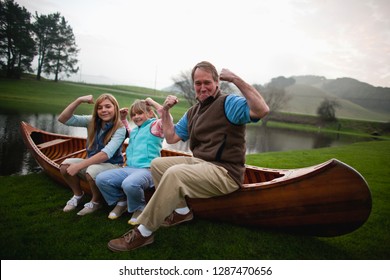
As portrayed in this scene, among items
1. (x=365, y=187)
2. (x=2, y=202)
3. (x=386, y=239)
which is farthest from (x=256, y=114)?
(x=2, y=202)

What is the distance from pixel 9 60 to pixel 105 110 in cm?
4738

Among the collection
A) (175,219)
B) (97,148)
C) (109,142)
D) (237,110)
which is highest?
(237,110)

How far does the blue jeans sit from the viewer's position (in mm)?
3193

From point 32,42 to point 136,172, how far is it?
1915 inches

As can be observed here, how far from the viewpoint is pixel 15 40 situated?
3772 cm

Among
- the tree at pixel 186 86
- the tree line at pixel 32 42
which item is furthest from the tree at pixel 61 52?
the tree at pixel 186 86

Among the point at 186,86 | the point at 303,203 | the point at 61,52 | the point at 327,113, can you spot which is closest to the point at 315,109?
the point at 327,113

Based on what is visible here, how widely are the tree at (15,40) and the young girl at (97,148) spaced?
1826 inches

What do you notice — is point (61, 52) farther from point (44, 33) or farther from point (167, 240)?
point (167, 240)

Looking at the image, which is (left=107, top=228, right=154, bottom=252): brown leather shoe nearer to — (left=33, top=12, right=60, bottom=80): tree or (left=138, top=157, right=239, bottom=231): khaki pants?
(left=138, top=157, right=239, bottom=231): khaki pants

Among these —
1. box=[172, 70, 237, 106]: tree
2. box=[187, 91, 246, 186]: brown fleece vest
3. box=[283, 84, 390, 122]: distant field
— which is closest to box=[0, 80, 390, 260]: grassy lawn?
box=[187, 91, 246, 186]: brown fleece vest

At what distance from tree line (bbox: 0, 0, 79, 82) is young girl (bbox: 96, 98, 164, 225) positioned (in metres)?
47.0
